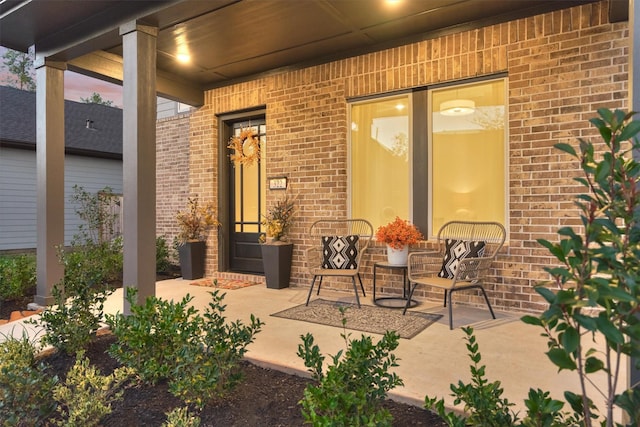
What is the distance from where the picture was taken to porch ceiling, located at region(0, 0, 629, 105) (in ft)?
11.1

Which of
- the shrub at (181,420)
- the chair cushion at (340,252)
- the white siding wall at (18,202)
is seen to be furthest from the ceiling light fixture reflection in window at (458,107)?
the white siding wall at (18,202)

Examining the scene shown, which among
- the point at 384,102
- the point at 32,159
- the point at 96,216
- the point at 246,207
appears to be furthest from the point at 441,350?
the point at 32,159

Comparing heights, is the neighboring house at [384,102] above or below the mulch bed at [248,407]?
above

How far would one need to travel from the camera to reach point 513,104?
3.74 metres

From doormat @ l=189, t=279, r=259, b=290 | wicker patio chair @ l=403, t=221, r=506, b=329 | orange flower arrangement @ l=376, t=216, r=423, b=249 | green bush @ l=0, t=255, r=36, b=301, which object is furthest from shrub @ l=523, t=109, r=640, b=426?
green bush @ l=0, t=255, r=36, b=301

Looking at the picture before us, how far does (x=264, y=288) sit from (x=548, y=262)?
10.3ft

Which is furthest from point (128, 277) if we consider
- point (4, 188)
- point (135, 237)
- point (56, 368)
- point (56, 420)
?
point (4, 188)

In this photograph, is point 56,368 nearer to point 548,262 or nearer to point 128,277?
point 128,277

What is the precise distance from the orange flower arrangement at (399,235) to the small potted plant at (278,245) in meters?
1.47

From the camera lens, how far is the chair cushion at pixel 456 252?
142 inches

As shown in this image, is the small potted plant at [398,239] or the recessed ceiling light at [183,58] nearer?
the small potted plant at [398,239]

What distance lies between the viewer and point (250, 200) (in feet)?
18.8

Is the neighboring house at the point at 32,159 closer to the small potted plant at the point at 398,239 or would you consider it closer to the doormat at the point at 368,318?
the doormat at the point at 368,318

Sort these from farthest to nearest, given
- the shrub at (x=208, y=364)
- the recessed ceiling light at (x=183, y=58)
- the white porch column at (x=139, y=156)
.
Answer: the recessed ceiling light at (x=183, y=58), the white porch column at (x=139, y=156), the shrub at (x=208, y=364)
